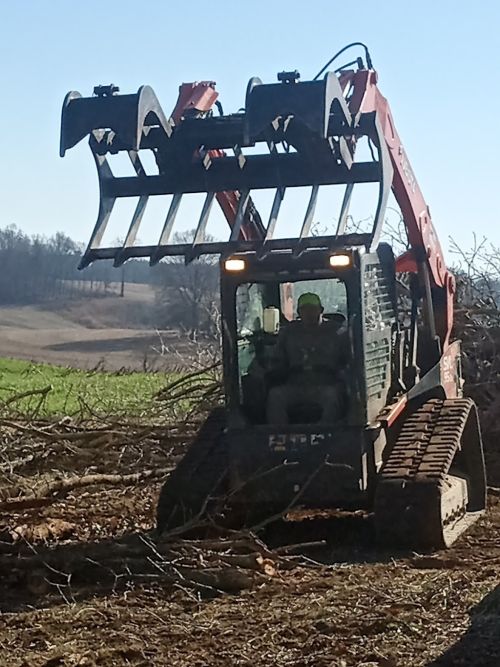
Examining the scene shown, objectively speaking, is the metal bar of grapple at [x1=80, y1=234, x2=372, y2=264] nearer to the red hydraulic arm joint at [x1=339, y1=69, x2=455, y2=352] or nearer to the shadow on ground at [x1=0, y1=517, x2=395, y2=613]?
the red hydraulic arm joint at [x1=339, y1=69, x2=455, y2=352]

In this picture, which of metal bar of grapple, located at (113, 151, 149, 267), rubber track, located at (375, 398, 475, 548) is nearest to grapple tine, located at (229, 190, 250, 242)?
metal bar of grapple, located at (113, 151, 149, 267)

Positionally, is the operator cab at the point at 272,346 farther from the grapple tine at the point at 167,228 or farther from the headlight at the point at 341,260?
the grapple tine at the point at 167,228

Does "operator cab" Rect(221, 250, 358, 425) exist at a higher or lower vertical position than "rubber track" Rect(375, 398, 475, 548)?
higher

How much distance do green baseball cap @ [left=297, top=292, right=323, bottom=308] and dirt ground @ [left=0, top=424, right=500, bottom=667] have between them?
5.30 ft

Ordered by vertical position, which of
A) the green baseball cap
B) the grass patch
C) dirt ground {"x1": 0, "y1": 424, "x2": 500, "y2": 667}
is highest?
the green baseball cap

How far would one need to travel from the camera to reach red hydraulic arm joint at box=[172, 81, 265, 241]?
915 cm

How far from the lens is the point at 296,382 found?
8672mm

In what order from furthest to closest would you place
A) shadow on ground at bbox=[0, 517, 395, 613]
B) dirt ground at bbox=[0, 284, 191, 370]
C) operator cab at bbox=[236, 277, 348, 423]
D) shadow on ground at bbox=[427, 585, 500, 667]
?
dirt ground at bbox=[0, 284, 191, 370] → operator cab at bbox=[236, 277, 348, 423] → shadow on ground at bbox=[0, 517, 395, 613] → shadow on ground at bbox=[427, 585, 500, 667]

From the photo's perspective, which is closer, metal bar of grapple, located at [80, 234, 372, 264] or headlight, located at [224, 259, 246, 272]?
metal bar of grapple, located at [80, 234, 372, 264]

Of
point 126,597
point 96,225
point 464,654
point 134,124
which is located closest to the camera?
point 464,654

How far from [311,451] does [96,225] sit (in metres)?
2.04

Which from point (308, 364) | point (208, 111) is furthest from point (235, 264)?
point (208, 111)

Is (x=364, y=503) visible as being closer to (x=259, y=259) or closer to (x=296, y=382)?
(x=296, y=382)

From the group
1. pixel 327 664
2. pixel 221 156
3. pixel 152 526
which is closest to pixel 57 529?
pixel 152 526
